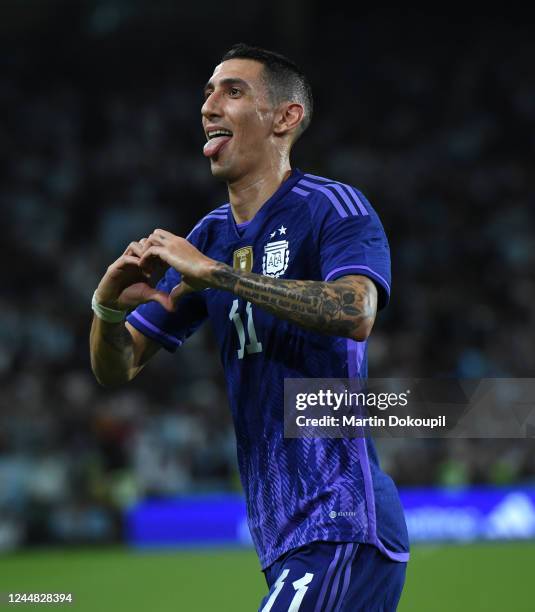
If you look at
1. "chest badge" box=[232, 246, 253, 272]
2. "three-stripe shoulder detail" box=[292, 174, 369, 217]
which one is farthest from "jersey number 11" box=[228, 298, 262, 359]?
"three-stripe shoulder detail" box=[292, 174, 369, 217]

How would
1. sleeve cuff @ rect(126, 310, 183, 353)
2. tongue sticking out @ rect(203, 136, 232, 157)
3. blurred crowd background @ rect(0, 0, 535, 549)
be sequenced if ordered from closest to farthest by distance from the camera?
tongue sticking out @ rect(203, 136, 232, 157)
sleeve cuff @ rect(126, 310, 183, 353)
blurred crowd background @ rect(0, 0, 535, 549)

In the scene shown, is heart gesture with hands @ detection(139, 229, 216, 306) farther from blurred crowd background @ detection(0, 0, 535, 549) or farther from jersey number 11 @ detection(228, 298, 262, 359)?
blurred crowd background @ detection(0, 0, 535, 549)

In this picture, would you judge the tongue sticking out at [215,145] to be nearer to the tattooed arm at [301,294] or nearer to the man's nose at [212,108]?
the man's nose at [212,108]

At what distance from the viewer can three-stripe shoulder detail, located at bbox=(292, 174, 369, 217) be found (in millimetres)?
3475

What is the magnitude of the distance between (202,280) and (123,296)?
548mm

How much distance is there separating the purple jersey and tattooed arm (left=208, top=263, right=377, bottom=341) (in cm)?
10

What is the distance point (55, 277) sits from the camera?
17703mm

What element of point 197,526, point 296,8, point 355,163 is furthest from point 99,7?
point 197,526

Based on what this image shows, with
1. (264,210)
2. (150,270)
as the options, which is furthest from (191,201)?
(150,270)

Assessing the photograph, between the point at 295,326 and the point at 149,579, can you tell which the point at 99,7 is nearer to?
the point at 149,579

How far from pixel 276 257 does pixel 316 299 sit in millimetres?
468

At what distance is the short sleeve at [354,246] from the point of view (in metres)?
3.30

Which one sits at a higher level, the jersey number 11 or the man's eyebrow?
the man's eyebrow

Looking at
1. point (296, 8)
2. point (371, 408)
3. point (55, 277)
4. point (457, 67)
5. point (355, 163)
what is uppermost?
point (296, 8)
